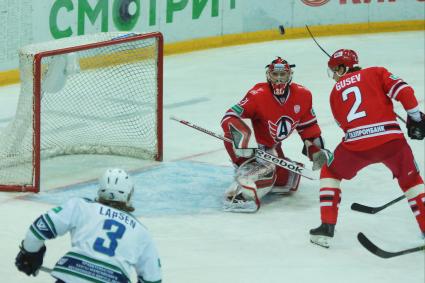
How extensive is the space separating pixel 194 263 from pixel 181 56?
5607mm

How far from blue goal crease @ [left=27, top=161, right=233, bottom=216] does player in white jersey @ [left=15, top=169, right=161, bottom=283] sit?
2.38 m

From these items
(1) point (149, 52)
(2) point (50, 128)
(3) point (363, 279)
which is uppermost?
(1) point (149, 52)

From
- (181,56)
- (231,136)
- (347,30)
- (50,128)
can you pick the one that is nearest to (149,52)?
(50,128)

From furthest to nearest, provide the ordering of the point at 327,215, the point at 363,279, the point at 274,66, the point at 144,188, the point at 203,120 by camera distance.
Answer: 1. the point at 203,120
2. the point at 144,188
3. the point at 274,66
4. the point at 327,215
5. the point at 363,279

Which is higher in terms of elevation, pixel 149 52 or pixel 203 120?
pixel 149 52

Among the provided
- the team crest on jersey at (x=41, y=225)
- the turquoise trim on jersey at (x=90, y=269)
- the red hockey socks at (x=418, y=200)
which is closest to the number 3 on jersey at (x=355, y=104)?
the red hockey socks at (x=418, y=200)

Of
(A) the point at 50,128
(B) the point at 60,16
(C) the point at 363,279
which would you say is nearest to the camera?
(C) the point at 363,279

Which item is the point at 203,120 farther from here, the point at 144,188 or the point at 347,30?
the point at 347,30

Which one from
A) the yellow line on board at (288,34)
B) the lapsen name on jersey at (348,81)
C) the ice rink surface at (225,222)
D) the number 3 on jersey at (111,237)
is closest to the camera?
the number 3 on jersey at (111,237)

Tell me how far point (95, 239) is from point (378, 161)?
7.77 ft

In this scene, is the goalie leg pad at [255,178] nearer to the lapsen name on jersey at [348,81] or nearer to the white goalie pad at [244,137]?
the white goalie pad at [244,137]

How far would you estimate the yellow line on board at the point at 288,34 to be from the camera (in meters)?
11.1

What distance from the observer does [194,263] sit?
18.2 feet

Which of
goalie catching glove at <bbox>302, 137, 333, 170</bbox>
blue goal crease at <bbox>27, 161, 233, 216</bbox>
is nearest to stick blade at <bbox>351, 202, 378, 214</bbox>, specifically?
goalie catching glove at <bbox>302, 137, 333, 170</bbox>
